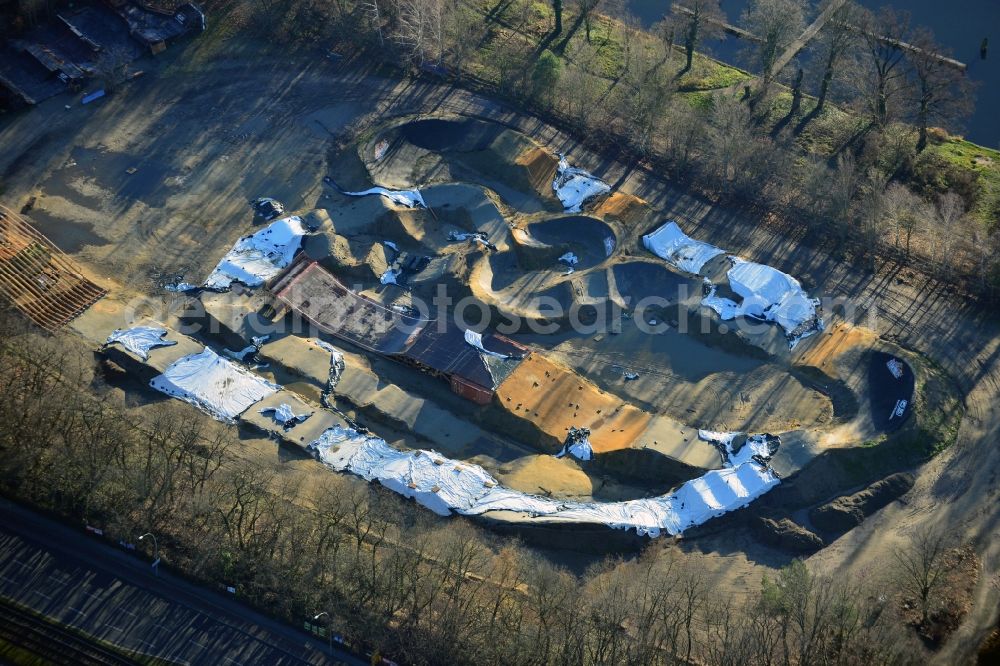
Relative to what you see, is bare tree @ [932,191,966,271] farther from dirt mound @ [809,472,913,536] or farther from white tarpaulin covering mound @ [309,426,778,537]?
white tarpaulin covering mound @ [309,426,778,537]

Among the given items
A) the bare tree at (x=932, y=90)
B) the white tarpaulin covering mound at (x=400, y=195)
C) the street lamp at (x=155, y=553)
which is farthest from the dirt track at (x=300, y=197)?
the street lamp at (x=155, y=553)

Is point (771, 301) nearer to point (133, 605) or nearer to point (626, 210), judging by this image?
point (626, 210)

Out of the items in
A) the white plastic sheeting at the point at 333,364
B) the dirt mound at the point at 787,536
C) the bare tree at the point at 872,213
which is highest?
the bare tree at the point at 872,213

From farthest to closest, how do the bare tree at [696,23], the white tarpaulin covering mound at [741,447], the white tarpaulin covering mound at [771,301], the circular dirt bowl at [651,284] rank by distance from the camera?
the bare tree at [696,23] < the circular dirt bowl at [651,284] < the white tarpaulin covering mound at [771,301] < the white tarpaulin covering mound at [741,447]

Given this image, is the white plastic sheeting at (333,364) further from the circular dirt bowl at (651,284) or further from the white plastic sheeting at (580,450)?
the circular dirt bowl at (651,284)

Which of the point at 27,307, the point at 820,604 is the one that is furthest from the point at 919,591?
the point at 27,307

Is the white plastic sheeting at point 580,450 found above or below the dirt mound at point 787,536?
below

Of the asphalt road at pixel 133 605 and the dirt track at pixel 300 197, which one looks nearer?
the asphalt road at pixel 133 605

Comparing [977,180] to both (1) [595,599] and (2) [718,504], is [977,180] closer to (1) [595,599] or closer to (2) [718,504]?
(2) [718,504]
